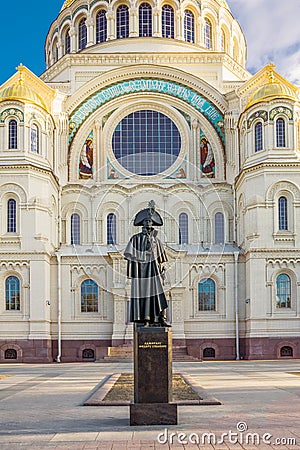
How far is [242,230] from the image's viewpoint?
181ft

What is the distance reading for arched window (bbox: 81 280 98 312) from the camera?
54469 mm

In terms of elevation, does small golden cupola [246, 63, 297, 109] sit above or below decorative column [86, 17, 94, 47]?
below

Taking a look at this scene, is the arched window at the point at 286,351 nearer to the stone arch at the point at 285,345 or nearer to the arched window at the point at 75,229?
the stone arch at the point at 285,345

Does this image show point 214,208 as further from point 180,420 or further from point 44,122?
point 180,420

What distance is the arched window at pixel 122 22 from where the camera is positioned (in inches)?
2579

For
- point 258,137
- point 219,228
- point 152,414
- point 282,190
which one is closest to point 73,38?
point 258,137

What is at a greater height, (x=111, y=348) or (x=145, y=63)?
(x=145, y=63)

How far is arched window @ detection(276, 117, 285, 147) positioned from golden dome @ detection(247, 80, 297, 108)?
1594 millimetres

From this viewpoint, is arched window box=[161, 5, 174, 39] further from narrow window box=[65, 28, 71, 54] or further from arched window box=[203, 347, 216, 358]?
arched window box=[203, 347, 216, 358]

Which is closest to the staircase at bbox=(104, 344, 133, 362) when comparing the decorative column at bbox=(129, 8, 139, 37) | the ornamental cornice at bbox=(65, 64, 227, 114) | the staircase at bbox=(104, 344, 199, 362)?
the staircase at bbox=(104, 344, 199, 362)

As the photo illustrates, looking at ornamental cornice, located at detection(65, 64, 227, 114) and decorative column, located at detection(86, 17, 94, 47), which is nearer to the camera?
ornamental cornice, located at detection(65, 64, 227, 114)

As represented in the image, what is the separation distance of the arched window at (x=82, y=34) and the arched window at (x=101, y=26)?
4.00ft

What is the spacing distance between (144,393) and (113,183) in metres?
43.0

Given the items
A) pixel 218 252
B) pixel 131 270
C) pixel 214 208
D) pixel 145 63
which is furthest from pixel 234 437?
pixel 145 63
